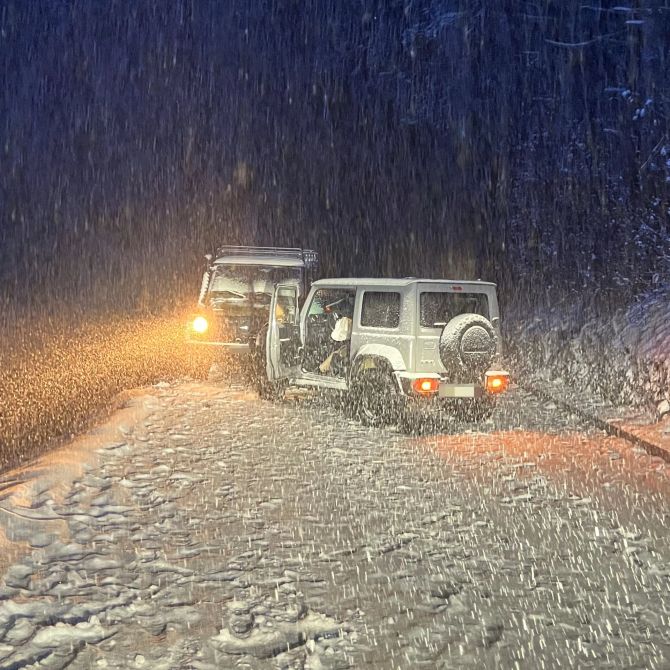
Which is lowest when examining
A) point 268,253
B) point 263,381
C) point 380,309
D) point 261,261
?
point 263,381

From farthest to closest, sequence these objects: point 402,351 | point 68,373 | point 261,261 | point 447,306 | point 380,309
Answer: point 261,261 → point 68,373 → point 380,309 → point 447,306 → point 402,351

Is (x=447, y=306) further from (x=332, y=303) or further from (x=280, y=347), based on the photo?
(x=332, y=303)

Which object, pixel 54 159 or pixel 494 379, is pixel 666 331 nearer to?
pixel 494 379

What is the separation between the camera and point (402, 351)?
9172 mm

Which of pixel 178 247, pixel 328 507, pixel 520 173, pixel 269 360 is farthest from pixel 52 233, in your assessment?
pixel 328 507

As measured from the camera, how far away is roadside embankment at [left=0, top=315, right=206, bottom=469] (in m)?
9.05

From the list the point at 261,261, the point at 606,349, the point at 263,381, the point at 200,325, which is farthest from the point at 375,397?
the point at 261,261

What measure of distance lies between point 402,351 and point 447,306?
897 mm

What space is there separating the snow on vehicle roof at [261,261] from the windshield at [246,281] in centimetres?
15

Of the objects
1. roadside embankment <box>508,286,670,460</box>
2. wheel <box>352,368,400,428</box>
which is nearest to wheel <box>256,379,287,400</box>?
wheel <box>352,368,400,428</box>

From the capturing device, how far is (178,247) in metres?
72.5

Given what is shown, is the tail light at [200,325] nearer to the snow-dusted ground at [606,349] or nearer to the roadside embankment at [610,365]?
the roadside embankment at [610,365]

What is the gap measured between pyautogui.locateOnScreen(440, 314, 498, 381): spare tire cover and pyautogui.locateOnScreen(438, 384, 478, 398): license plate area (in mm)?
96

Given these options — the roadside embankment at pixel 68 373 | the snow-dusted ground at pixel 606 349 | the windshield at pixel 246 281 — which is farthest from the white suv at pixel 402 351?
the windshield at pixel 246 281
